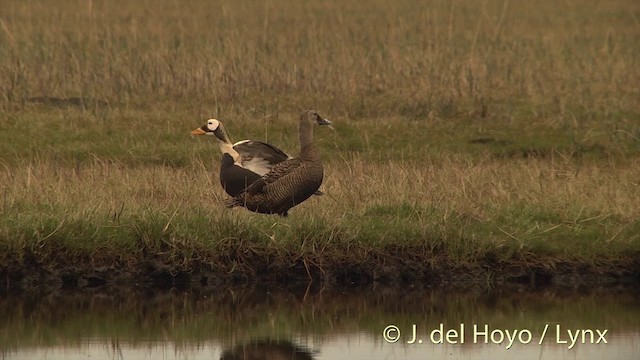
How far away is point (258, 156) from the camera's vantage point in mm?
11820

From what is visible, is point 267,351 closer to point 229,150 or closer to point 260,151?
point 229,150

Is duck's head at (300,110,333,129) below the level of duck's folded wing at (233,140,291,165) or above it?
above

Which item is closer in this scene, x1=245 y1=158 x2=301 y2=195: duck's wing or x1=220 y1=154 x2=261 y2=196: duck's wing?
x1=245 y1=158 x2=301 y2=195: duck's wing

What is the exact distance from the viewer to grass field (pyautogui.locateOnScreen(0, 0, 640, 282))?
10805mm

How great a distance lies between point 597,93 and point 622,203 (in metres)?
7.08

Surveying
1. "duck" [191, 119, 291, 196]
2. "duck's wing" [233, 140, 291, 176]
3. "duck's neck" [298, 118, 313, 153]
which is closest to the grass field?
"duck" [191, 119, 291, 196]

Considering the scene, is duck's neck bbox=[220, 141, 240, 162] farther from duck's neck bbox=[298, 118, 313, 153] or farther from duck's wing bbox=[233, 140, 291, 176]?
duck's neck bbox=[298, 118, 313, 153]

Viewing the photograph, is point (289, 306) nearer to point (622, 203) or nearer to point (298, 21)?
point (622, 203)

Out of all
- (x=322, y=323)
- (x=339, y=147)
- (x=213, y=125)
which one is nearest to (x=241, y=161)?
(x=213, y=125)

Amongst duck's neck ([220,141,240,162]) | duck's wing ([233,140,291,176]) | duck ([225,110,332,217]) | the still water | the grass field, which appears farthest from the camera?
duck's wing ([233,140,291,176])

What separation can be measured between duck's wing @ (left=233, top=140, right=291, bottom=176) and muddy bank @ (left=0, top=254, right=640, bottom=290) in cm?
122

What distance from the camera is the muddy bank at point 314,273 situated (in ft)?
34.9

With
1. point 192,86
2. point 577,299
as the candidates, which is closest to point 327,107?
point 192,86

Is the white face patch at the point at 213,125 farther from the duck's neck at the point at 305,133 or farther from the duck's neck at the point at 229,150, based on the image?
the duck's neck at the point at 305,133
